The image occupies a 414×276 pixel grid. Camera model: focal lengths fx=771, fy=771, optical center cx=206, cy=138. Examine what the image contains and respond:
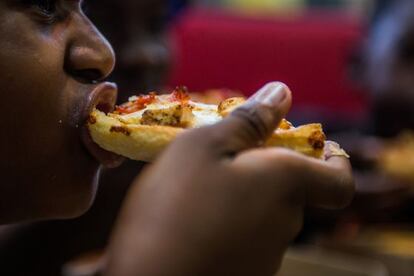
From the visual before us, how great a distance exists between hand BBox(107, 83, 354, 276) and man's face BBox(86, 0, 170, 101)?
1298 mm

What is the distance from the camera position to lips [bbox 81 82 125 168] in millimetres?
854

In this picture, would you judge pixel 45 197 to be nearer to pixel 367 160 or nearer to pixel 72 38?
pixel 72 38

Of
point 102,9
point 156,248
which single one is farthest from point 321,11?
point 156,248

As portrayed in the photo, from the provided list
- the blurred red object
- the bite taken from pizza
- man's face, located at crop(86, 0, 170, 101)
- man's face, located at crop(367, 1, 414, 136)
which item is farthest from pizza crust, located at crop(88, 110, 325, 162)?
the blurred red object

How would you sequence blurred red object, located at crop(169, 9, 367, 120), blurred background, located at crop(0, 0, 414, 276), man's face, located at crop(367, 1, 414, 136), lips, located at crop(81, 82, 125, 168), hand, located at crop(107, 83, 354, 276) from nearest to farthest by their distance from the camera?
1. hand, located at crop(107, 83, 354, 276)
2. lips, located at crop(81, 82, 125, 168)
3. blurred background, located at crop(0, 0, 414, 276)
4. man's face, located at crop(367, 1, 414, 136)
5. blurred red object, located at crop(169, 9, 367, 120)

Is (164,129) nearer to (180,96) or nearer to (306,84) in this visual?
(180,96)

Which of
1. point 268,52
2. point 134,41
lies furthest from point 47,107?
point 268,52

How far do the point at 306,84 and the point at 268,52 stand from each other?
27 centimetres

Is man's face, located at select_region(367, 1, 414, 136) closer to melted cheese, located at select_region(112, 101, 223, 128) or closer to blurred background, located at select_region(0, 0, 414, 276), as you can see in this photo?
blurred background, located at select_region(0, 0, 414, 276)

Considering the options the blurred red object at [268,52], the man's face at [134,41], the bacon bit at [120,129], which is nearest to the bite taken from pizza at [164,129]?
the bacon bit at [120,129]

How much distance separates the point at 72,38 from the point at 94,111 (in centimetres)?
9

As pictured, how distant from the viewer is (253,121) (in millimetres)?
646

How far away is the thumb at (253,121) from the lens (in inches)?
24.9

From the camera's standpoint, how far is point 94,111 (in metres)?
0.86
